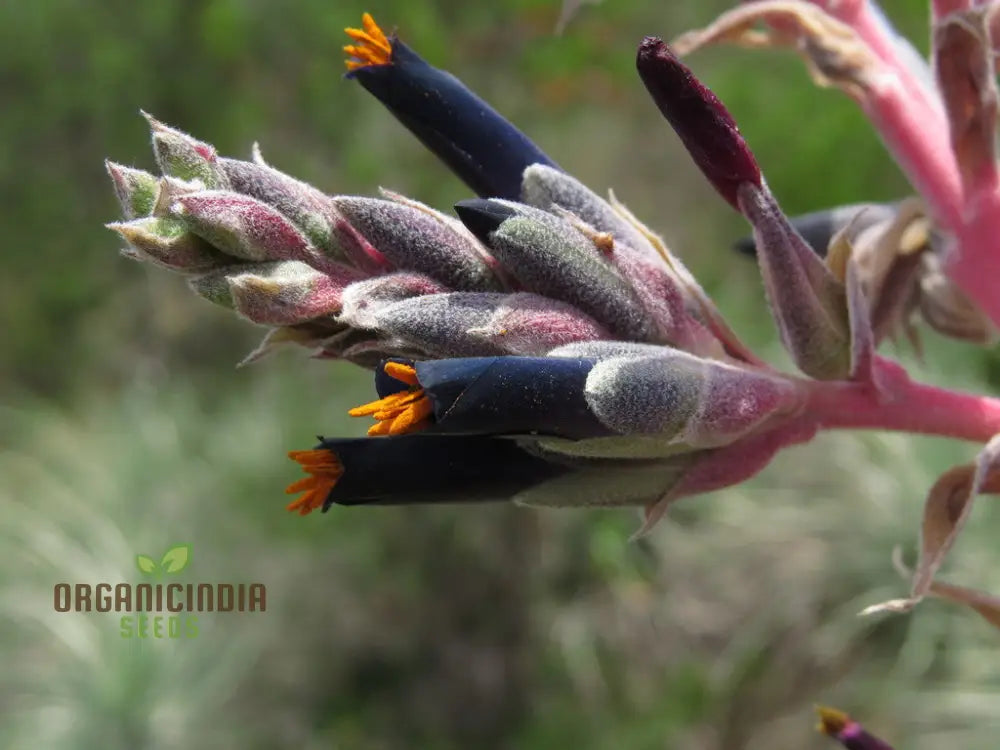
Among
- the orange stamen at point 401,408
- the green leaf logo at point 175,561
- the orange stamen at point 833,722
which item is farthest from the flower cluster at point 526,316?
the green leaf logo at point 175,561

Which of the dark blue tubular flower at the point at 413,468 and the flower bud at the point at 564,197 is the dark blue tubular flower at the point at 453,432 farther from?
the flower bud at the point at 564,197

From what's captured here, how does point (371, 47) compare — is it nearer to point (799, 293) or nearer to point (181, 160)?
point (181, 160)

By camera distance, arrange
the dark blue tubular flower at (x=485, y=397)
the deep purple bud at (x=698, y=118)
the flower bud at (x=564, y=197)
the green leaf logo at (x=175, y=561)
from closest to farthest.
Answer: the dark blue tubular flower at (x=485, y=397) → the deep purple bud at (x=698, y=118) → the flower bud at (x=564, y=197) → the green leaf logo at (x=175, y=561)

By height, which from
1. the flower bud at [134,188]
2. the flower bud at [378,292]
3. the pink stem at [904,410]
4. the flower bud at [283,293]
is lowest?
the pink stem at [904,410]

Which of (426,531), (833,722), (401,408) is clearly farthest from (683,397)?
(426,531)

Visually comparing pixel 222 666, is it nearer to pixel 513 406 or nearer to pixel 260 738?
pixel 260 738

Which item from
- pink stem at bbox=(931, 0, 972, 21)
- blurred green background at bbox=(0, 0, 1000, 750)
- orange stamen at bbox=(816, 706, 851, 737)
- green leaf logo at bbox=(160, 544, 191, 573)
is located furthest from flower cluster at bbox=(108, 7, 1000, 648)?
blurred green background at bbox=(0, 0, 1000, 750)

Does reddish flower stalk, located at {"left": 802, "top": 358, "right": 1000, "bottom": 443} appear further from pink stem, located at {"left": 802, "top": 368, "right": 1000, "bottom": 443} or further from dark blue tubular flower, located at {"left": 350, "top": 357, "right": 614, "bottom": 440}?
dark blue tubular flower, located at {"left": 350, "top": 357, "right": 614, "bottom": 440}
